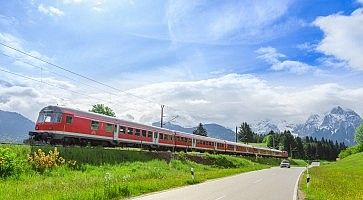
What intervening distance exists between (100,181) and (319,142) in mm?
182434

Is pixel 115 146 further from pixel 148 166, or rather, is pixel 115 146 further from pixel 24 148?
pixel 24 148

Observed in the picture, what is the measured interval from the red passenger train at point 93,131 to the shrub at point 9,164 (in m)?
7.42

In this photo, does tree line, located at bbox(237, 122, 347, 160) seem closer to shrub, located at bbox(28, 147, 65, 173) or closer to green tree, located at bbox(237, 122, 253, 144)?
green tree, located at bbox(237, 122, 253, 144)

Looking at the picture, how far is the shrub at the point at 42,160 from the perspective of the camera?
23969mm

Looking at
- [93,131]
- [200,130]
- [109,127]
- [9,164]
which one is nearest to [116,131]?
[109,127]

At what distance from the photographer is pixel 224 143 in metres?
72.2

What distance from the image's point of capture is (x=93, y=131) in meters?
33.4

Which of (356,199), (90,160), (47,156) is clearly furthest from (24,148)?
(356,199)

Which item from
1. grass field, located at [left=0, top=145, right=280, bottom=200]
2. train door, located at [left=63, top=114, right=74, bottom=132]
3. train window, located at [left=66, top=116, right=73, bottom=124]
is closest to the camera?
grass field, located at [left=0, top=145, right=280, bottom=200]

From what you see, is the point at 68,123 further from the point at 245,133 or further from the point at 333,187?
the point at 245,133

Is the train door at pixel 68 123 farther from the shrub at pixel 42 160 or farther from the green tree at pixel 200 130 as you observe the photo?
the green tree at pixel 200 130

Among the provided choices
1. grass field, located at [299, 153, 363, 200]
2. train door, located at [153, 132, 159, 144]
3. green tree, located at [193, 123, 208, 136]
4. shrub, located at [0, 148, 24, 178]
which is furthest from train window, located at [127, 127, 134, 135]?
green tree, located at [193, 123, 208, 136]

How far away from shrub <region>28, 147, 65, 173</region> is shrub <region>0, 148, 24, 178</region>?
1072 millimetres

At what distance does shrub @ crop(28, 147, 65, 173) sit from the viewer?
78.6ft
